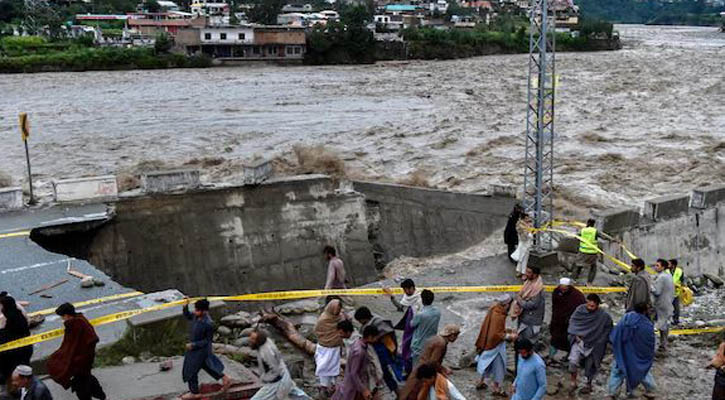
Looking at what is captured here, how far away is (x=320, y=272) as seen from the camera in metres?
19.1

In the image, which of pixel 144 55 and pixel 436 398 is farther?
pixel 144 55

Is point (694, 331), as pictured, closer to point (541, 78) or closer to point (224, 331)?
point (541, 78)

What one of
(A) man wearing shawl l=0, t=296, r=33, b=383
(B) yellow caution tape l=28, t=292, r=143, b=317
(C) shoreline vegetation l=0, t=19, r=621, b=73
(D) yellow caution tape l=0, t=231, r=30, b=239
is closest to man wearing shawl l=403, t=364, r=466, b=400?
(A) man wearing shawl l=0, t=296, r=33, b=383

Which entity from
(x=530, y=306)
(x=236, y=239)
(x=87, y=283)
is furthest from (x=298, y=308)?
(x=236, y=239)

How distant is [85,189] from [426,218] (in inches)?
358

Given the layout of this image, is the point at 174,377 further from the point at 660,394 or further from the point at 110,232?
the point at 110,232

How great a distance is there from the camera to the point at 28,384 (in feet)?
21.4

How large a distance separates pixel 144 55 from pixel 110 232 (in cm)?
5990

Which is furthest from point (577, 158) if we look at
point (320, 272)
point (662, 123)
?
point (320, 272)

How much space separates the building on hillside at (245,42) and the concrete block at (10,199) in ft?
205

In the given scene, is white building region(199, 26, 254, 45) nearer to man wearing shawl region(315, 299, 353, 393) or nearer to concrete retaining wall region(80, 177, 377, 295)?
concrete retaining wall region(80, 177, 377, 295)

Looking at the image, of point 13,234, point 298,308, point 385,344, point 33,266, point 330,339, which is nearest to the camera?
point 385,344

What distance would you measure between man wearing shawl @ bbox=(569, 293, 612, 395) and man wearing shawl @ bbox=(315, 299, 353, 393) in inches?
112

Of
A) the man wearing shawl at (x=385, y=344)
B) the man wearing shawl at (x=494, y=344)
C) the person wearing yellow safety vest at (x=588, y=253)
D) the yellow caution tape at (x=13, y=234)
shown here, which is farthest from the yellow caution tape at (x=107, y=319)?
the person wearing yellow safety vest at (x=588, y=253)
